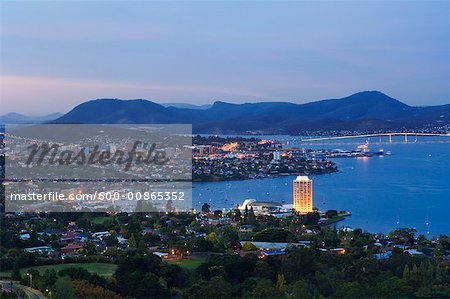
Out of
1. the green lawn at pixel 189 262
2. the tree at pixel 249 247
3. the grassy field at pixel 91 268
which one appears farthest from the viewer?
the tree at pixel 249 247

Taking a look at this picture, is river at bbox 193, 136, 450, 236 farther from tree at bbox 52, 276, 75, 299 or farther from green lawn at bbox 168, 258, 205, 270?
tree at bbox 52, 276, 75, 299

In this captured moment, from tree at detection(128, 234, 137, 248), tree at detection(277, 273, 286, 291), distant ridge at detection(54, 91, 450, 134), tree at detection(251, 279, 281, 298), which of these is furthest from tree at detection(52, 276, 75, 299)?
distant ridge at detection(54, 91, 450, 134)

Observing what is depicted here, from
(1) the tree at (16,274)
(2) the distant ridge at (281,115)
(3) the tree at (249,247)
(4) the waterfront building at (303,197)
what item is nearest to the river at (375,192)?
(4) the waterfront building at (303,197)

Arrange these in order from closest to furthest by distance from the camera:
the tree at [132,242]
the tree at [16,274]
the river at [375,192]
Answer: the tree at [16,274]
the tree at [132,242]
the river at [375,192]

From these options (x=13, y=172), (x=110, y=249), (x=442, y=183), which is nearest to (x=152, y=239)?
(x=110, y=249)

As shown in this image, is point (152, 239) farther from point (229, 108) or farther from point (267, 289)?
point (229, 108)

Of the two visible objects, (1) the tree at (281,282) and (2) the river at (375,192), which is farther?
(2) the river at (375,192)

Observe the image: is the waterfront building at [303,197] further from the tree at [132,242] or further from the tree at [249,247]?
the tree at [132,242]

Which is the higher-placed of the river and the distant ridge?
the distant ridge
